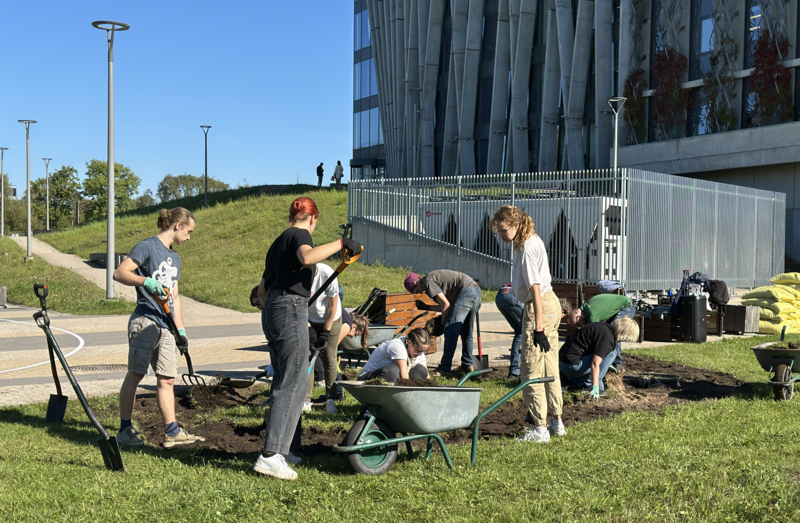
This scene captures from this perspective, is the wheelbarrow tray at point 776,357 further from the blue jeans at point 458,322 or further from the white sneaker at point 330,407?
the white sneaker at point 330,407

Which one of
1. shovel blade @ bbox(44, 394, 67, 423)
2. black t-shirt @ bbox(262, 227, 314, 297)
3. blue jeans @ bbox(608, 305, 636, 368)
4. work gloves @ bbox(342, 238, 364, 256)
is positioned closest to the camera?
work gloves @ bbox(342, 238, 364, 256)

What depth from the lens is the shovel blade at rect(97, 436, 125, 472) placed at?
4.99m

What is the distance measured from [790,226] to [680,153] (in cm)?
560

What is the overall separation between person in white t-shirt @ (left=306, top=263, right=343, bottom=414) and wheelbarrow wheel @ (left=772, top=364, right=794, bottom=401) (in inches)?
168

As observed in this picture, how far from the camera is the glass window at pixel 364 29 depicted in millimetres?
62156

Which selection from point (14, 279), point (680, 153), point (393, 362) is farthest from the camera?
point (680, 153)

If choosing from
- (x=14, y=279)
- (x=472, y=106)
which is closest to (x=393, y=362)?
(x=14, y=279)

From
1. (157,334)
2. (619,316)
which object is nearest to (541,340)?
(619,316)

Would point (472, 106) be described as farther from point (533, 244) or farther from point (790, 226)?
point (533, 244)

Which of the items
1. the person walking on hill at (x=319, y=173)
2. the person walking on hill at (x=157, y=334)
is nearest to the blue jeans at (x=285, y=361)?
the person walking on hill at (x=157, y=334)

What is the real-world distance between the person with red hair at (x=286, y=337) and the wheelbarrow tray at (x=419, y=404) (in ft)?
1.16

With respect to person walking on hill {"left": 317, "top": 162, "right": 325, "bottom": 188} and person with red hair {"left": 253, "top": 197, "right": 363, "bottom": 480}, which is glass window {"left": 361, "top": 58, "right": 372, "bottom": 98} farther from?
person with red hair {"left": 253, "top": 197, "right": 363, "bottom": 480}

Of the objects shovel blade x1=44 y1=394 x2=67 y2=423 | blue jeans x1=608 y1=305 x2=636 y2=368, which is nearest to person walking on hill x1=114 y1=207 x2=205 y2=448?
shovel blade x1=44 y1=394 x2=67 y2=423

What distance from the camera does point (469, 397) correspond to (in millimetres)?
5176
